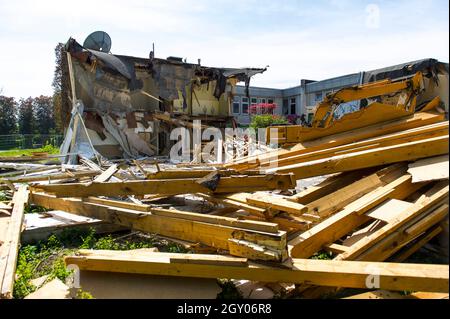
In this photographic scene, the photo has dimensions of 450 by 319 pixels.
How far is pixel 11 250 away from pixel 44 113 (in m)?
41.7

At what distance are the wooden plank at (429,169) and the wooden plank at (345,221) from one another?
0.14 m

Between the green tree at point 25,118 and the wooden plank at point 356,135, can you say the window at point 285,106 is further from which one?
A: the green tree at point 25,118

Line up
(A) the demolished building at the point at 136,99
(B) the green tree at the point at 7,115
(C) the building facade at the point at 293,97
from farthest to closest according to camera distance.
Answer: (B) the green tree at the point at 7,115 < (C) the building facade at the point at 293,97 < (A) the demolished building at the point at 136,99

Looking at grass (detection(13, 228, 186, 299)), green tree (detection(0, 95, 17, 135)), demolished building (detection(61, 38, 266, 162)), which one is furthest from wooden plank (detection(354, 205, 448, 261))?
green tree (detection(0, 95, 17, 135))

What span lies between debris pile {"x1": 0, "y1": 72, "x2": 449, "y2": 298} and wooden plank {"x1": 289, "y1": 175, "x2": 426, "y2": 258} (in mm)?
11

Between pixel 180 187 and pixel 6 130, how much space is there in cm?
3986

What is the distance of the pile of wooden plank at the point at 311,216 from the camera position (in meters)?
2.35

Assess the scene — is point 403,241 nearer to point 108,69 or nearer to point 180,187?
point 180,187

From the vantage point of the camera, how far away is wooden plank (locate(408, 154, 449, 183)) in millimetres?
3029

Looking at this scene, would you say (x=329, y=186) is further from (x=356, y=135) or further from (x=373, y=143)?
(x=356, y=135)

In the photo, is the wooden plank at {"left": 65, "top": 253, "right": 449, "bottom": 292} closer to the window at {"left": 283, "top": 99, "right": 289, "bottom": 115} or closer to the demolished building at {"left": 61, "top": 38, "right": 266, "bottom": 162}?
the demolished building at {"left": 61, "top": 38, "right": 266, "bottom": 162}

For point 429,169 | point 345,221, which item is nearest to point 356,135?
point 429,169

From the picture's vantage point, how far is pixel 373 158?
12.7 feet

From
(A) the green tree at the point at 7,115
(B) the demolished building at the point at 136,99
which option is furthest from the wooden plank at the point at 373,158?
(A) the green tree at the point at 7,115
